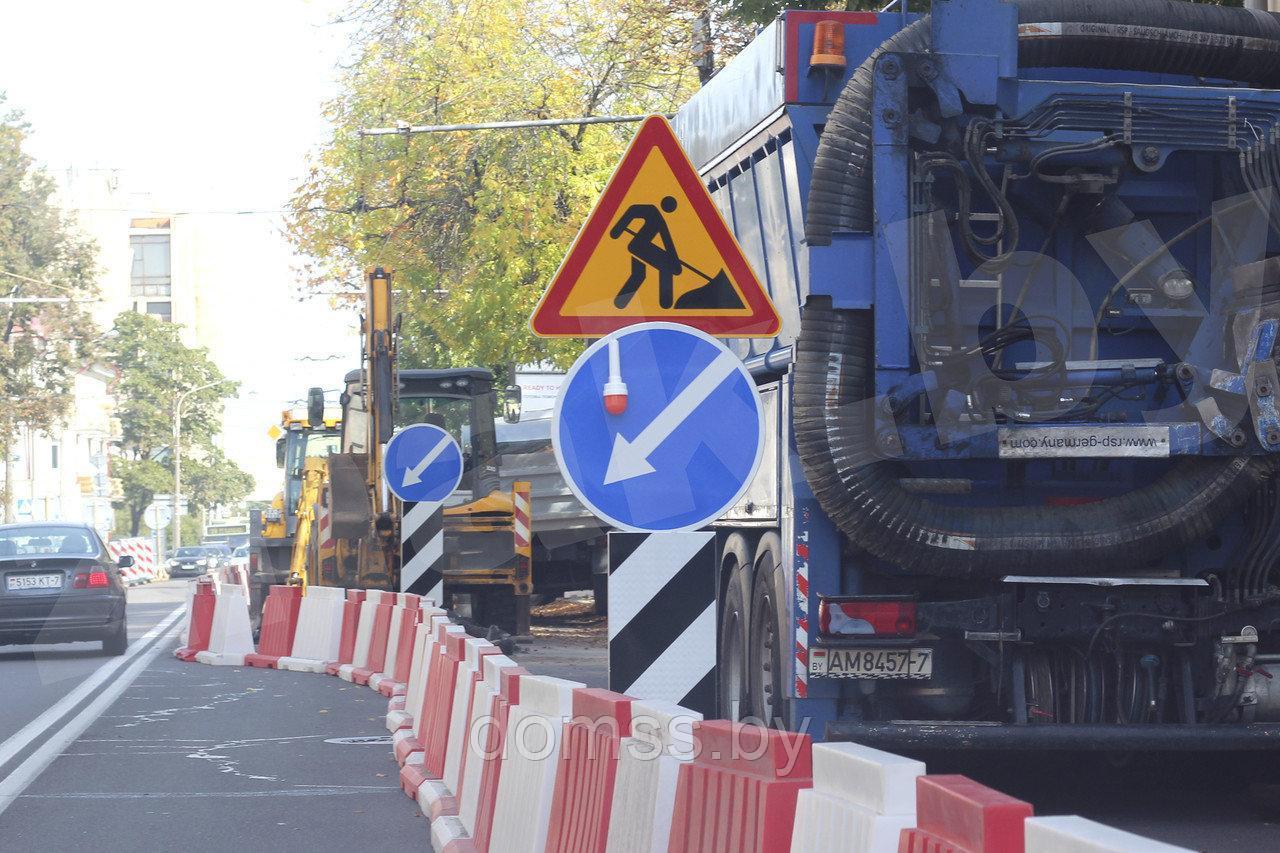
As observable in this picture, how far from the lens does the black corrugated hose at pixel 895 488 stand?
8211 millimetres

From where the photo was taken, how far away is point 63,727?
43.1 ft

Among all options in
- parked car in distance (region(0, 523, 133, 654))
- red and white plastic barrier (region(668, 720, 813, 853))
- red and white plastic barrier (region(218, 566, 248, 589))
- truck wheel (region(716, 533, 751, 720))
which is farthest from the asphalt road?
red and white plastic barrier (region(218, 566, 248, 589))

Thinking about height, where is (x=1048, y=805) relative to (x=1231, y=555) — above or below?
below

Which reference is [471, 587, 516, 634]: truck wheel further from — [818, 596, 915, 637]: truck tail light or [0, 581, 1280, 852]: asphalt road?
[818, 596, 915, 637]: truck tail light

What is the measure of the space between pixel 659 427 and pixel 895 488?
220cm

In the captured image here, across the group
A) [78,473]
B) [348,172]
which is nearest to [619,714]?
[348,172]

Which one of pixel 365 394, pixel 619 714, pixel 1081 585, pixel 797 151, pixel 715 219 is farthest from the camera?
pixel 365 394

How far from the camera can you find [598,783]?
18.5 feet

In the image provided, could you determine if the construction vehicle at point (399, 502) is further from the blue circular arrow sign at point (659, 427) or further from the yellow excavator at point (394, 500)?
the blue circular arrow sign at point (659, 427)

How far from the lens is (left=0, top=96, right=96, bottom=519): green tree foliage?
191 feet

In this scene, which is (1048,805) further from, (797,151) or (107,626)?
(107,626)

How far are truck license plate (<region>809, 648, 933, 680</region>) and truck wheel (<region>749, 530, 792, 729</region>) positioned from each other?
0.33 m

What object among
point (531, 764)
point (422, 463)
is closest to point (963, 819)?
point (531, 764)

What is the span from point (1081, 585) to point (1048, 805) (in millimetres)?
1259
